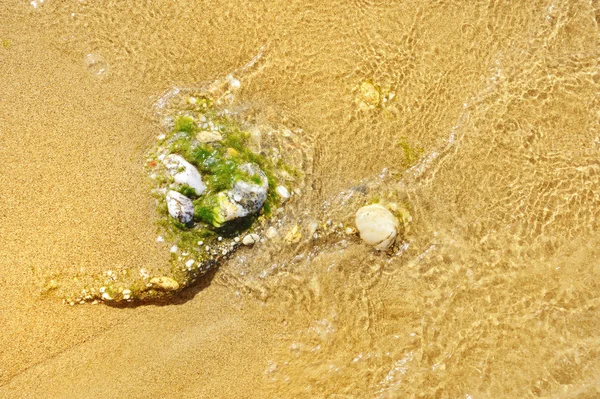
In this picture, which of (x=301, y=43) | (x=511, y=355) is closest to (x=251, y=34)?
(x=301, y=43)

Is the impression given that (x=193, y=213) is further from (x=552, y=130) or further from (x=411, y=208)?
(x=552, y=130)

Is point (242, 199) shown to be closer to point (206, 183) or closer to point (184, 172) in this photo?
Result: point (206, 183)

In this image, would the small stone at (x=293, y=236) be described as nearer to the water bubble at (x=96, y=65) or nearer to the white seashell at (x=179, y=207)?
the white seashell at (x=179, y=207)

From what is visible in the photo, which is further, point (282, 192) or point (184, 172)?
point (282, 192)

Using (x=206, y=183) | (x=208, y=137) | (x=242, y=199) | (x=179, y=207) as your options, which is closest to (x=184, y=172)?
(x=206, y=183)

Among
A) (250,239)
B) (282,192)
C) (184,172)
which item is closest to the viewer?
(184,172)

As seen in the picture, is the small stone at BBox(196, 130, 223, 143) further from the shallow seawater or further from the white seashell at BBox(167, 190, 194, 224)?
the white seashell at BBox(167, 190, 194, 224)
